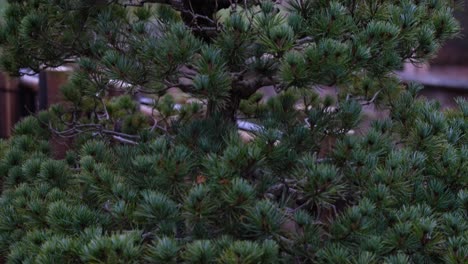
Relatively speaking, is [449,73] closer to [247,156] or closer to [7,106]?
[7,106]

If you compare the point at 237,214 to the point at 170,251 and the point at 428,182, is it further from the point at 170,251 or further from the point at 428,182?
the point at 428,182

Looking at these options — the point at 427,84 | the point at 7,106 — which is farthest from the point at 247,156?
the point at 7,106

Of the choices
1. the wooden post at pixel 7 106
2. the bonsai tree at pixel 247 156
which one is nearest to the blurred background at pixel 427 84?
the wooden post at pixel 7 106

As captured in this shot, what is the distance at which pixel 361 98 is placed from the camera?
2156mm

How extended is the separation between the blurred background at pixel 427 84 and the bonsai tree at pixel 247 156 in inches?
92.4

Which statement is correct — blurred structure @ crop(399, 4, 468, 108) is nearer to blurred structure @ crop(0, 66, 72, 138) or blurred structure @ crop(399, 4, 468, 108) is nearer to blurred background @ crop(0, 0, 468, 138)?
blurred background @ crop(0, 0, 468, 138)

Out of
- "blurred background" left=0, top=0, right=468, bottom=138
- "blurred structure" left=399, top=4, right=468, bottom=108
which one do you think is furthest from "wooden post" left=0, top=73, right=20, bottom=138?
"blurred structure" left=399, top=4, right=468, bottom=108

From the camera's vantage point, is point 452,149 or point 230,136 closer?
point 230,136

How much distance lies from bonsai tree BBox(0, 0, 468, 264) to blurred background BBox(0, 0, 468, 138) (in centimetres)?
235

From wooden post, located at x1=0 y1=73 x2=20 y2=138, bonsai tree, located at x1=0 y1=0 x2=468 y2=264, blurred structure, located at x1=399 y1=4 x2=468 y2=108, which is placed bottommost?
wooden post, located at x1=0 y1=73 x2=20 y2=138

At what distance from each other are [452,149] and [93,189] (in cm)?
97

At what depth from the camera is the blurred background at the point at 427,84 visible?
4.33 metres

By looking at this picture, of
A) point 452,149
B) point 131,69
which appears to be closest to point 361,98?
point 452,149

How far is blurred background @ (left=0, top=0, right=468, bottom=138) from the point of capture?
4.33 meters
